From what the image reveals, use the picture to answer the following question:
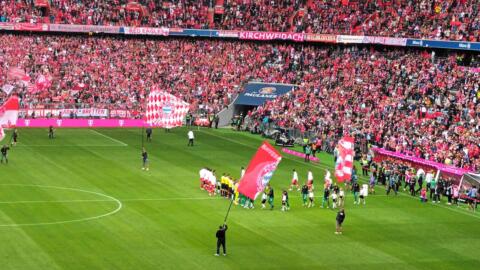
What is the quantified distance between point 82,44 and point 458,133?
42.8 metres

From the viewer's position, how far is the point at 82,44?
3661 inches

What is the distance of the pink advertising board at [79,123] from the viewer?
79.4 meters

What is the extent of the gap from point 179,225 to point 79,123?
39298 mm

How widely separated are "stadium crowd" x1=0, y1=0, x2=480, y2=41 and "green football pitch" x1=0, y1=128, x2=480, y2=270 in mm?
25365

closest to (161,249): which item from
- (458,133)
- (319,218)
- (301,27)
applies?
(319,218)

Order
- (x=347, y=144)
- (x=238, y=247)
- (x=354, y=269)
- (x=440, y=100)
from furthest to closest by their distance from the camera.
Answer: (x=440, y=100) → (x=347, y=144) → (x=238, y=247) → (x=354, y=269)

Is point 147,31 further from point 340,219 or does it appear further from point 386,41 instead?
point 340,219

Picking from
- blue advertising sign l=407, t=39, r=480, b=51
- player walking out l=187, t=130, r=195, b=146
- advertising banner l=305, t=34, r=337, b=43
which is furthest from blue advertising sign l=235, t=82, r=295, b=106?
player walking out l=187, t=130, r=195, b=146

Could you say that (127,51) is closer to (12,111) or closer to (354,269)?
(12,111)

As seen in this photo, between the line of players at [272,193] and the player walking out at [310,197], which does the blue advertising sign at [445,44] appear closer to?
the line of players at [272,193]

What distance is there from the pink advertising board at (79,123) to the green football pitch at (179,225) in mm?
14785

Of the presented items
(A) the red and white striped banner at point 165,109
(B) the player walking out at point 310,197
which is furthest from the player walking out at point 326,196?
(A) the red and white striped banner at point 165,109

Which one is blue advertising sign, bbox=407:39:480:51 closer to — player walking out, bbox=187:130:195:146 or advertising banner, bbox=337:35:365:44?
advertising banner, bbox=337:35:365:44

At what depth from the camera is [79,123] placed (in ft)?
267
